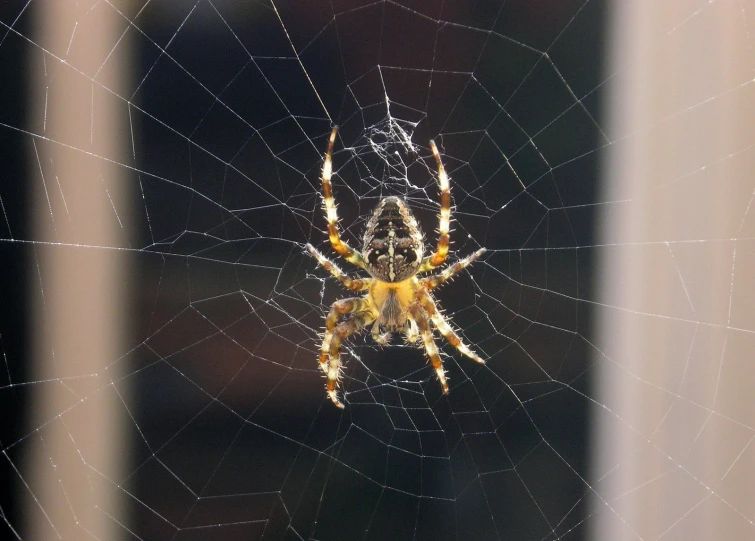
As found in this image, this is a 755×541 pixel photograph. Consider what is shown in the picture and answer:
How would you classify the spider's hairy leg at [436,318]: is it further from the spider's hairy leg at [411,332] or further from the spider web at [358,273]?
the spider web at [358,273]

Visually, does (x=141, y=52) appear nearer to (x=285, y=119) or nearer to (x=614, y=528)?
(x=285, y=119)

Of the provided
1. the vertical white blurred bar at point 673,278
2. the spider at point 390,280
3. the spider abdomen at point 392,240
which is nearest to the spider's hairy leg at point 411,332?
the spider at point 390,280

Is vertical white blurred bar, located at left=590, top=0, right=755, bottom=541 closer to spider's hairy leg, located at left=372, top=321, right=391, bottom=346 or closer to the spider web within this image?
the spider web

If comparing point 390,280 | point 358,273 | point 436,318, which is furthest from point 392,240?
point 358,273

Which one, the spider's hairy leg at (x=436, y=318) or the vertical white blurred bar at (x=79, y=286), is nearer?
the spider's hairy leg at (x=436, y=318)

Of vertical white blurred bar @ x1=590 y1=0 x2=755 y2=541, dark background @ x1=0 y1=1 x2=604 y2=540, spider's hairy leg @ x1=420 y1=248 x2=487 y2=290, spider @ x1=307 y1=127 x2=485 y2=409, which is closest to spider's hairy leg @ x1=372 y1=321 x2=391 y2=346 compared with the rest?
spider @ x1=307 y1=127 x2=485 y2=409

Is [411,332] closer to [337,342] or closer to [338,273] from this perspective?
[337,342]

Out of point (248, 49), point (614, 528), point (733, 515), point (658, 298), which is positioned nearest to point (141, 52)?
point (248, 49)

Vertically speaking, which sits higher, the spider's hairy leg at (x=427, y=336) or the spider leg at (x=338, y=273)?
the spider leg at (x=338, y=273)
